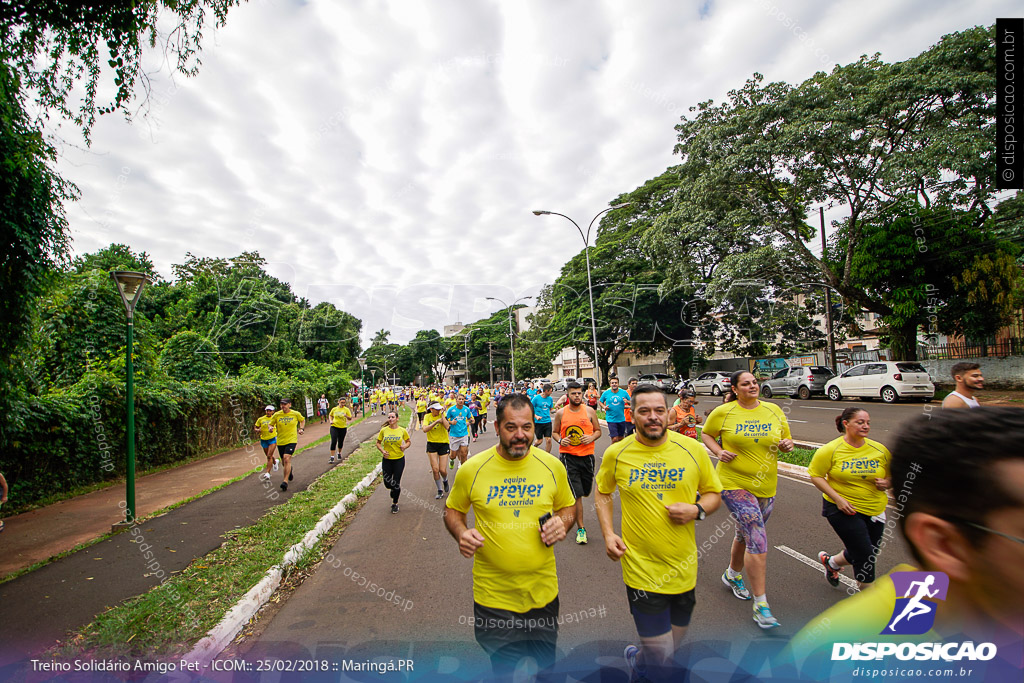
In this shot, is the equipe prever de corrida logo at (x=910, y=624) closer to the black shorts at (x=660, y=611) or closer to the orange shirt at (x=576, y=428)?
the black shorts at (x=660, y=611)

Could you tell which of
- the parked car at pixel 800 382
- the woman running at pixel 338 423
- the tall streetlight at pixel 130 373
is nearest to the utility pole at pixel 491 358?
the parked car at pixel 800 382

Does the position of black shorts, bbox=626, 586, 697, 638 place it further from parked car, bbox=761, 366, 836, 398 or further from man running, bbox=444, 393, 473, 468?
parked car, bbox=761, 366, 836, 398

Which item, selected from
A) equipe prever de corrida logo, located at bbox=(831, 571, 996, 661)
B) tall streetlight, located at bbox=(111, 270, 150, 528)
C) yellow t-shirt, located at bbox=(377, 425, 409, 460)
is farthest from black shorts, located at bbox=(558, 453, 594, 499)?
tall streetlight, located at bbox=(111, 270, 150, 528)

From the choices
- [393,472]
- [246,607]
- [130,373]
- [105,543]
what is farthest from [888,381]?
[105,543]

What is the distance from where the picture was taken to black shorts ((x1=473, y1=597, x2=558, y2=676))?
2.42 meters

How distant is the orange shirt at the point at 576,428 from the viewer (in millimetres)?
5930

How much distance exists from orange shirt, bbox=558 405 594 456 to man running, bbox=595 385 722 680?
9.13ft

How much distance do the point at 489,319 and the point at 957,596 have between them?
79607 mm

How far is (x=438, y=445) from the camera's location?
8992 millimetres

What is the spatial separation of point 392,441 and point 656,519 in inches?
217

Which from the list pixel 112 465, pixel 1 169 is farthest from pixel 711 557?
pixel 112 465

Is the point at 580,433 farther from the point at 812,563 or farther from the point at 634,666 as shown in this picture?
the point at 634,666

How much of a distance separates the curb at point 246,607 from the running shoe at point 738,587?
4.10m

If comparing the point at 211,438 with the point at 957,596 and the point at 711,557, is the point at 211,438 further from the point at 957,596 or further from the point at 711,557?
the point at 957,596
